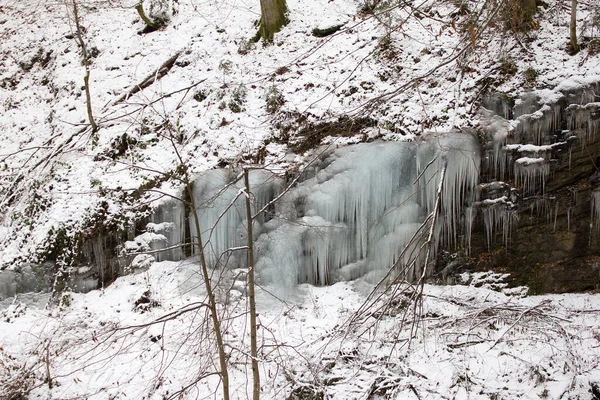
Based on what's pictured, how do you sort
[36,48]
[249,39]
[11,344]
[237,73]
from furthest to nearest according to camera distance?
[36,48]
[249,39]
[237,73]
[11,344]

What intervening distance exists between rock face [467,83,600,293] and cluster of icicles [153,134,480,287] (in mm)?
345

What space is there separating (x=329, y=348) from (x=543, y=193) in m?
3.59

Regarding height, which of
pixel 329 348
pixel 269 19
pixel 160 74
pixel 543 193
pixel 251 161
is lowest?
pixel 329 348

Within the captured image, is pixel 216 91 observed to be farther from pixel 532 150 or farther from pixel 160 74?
pixel 532 150

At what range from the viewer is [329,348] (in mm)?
5719

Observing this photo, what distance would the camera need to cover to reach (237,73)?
355 inches

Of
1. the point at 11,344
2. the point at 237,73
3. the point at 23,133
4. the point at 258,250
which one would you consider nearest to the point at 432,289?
the point at 258,250

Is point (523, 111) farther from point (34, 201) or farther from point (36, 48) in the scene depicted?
point (36, 48)

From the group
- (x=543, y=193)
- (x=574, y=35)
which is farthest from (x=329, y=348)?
(x=574, y=35)

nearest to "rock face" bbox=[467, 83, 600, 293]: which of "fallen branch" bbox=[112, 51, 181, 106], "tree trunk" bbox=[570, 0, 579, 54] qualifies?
"tree trunk" bbox=[570, 0, 579, 54]

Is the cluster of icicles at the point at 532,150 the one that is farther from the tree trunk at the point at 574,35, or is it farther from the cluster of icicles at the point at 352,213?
the tree trunk at the point at 574,35

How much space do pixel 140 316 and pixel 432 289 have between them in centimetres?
401

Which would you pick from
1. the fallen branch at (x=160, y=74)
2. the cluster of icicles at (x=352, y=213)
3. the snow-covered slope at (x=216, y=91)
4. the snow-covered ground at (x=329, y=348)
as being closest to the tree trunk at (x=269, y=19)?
the snow-covered slope at (x=216, y=91)

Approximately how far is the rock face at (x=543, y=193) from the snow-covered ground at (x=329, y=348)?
402 millimetres
